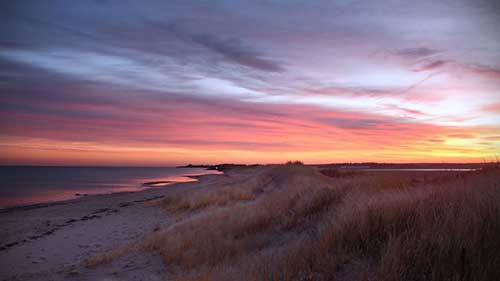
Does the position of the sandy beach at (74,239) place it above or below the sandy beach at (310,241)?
below

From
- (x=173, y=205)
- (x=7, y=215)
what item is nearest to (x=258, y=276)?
(x=173, y=205)

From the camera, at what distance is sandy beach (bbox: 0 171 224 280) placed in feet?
24.9

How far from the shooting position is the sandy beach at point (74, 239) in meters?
7.60

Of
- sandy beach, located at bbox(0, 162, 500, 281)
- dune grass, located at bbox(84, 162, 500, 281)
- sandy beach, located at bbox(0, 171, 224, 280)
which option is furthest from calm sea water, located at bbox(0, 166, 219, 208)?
dune grass, located at bbox(84, 162, 500, 281)

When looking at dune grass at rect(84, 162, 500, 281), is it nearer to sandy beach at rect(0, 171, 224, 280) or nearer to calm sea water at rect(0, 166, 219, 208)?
sandy beach at rect(0, 171, 224, 280)

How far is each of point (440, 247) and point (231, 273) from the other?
3.19 metres

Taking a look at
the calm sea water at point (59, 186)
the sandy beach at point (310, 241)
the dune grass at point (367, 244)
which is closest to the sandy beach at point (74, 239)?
the sandy beach at point (310, 241)

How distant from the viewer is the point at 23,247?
11.5 metres

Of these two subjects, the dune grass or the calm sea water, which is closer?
the dune grass

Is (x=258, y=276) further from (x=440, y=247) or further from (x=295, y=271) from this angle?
(x=440, y=247)

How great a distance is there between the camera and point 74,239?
1248 centimetres

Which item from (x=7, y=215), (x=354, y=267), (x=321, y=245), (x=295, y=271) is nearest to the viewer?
(x=354, y=267)

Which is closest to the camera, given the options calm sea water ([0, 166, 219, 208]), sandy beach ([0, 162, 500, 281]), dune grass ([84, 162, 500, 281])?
dune grass ([84, 162, 500, 281])

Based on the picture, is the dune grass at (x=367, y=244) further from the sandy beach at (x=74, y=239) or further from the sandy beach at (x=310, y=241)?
the sandy beach at (x=74, y=239)
